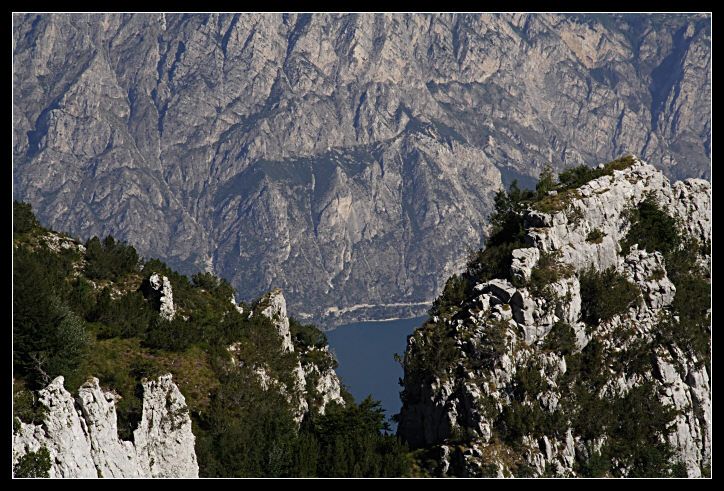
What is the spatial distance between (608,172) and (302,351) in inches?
1418

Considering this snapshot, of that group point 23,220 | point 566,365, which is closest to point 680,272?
point 566,365

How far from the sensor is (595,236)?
9944 cm

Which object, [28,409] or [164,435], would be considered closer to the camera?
[28,409]

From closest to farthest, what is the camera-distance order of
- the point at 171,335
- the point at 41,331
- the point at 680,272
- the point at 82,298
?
the point at 41,331 < the point at 171,335 < the point at 82,298 < the point at 680,272

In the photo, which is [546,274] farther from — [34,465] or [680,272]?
[34,465]

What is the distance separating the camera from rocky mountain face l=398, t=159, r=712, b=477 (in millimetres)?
85188

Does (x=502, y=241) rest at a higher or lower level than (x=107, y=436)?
higher

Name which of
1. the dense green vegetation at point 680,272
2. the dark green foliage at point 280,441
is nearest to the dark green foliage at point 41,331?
the dark green foliage at point 280,441

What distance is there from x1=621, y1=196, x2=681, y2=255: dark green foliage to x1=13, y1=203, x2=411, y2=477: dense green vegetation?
100 ft

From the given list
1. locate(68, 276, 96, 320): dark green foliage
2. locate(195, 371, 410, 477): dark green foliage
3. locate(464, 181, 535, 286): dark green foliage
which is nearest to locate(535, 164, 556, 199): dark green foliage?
locate(464, 181, 535, 286): dark green foliage

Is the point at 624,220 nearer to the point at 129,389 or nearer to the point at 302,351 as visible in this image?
the point at 302,351

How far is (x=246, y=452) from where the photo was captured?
80625 millimetres

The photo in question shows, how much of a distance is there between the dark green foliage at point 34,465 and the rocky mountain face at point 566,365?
3073cm

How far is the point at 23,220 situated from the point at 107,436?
119 ft
